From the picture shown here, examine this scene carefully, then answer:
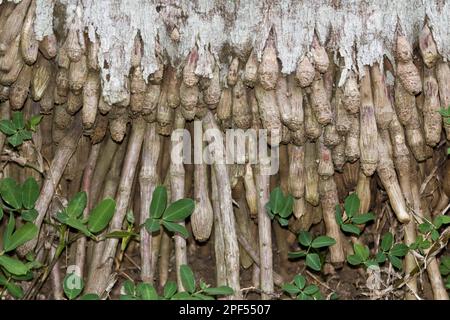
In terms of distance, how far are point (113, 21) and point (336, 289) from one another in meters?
1.17

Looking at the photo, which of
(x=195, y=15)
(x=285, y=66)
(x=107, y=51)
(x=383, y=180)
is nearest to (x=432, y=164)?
(x=383, y=180)

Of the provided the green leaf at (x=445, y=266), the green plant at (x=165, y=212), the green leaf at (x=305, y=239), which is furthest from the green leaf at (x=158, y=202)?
the green leaf at (x=445, y=266)

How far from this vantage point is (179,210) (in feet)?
10.1

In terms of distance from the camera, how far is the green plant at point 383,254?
10.3ft

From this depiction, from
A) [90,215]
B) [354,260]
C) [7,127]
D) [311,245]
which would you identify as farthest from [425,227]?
[7,127]

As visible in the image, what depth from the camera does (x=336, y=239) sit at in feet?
10.9

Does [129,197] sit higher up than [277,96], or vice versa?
[277,96]

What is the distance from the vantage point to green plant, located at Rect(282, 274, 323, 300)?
307 centimetres

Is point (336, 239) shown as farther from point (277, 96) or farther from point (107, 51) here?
point (107, 51)

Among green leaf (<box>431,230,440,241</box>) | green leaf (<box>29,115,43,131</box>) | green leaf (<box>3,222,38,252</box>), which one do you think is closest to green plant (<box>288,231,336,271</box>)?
green leaf (<box>431,230,440,241</box>)

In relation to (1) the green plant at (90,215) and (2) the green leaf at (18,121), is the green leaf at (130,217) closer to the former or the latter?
(1) the green plant at (90,215)

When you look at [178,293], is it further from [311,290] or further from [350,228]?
[350,228]

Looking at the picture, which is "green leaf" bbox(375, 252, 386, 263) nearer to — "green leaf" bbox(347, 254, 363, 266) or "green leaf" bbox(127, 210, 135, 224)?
"green leaf" bbox(347, 254, 363, 266)

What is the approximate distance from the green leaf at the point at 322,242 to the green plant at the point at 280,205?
0.11 metres
